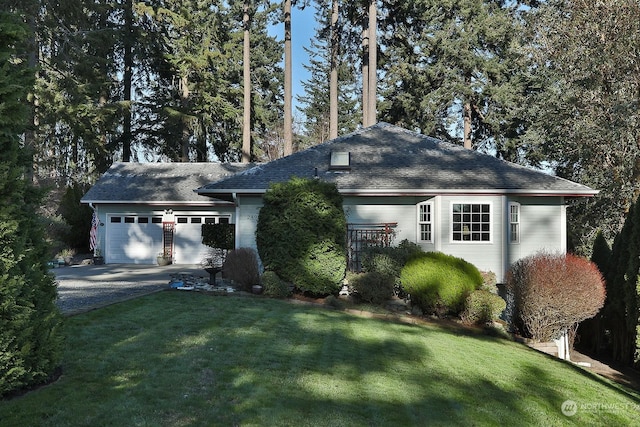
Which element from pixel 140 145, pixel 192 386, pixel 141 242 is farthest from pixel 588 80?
pixel 140 145

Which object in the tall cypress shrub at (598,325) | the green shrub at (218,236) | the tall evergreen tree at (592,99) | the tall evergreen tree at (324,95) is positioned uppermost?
the tall evergreen tree at (324,95)

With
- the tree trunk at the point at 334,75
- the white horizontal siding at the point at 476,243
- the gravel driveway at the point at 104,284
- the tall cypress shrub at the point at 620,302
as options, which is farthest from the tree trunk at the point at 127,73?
the tall cypress shrub at the point at 620,302

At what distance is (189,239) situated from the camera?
19.3 m

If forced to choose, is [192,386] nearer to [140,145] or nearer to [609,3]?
[609,3]

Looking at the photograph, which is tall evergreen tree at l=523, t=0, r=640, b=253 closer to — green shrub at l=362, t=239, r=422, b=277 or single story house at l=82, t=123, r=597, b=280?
single story house at l=82, t=123, r=597, b=280

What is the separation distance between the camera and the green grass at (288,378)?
399 cm

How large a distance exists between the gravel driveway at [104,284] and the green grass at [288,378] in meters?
1.24

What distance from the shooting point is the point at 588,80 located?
15758 mm

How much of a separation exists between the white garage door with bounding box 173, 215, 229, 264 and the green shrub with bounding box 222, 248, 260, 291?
7879mm

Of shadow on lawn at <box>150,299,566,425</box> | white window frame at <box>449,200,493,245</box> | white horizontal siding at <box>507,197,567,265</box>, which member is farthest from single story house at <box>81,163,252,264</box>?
shadow on lawn at <box>150,299,566,425</box>

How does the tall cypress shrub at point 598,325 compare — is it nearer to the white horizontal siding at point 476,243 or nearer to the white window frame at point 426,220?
the white horizontal siding at point 476,243

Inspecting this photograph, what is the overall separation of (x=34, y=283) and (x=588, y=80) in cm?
1753

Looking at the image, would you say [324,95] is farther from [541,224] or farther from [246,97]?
[541,224]

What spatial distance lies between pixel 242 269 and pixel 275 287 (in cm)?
112
